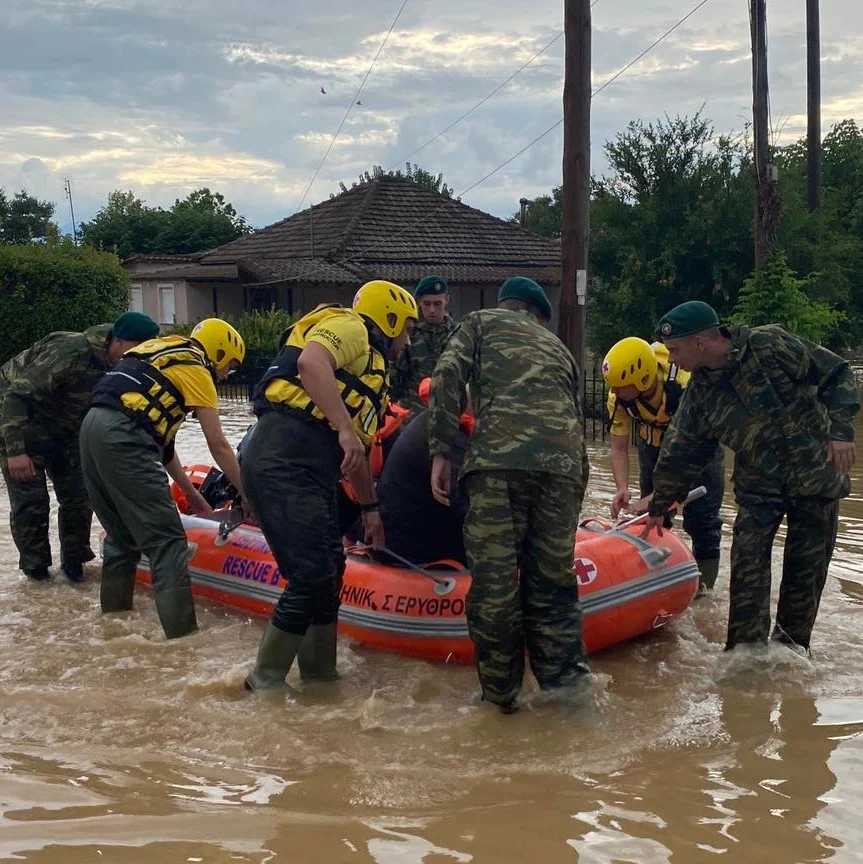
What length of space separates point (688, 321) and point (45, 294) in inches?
726

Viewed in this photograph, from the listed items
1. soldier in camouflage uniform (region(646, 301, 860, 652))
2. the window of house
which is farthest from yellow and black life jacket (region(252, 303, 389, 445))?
the window of house

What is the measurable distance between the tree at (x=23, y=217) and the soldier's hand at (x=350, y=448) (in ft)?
188

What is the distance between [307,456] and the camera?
4.56 metres

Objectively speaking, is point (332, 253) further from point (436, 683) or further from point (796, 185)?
point (436, 683)

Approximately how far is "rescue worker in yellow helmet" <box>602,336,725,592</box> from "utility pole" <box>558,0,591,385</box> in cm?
504

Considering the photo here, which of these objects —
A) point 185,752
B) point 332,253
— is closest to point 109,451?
point 185,752

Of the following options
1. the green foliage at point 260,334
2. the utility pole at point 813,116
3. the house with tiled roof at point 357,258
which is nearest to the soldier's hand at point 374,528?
the green foliage at point 260,334

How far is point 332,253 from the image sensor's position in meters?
26.2

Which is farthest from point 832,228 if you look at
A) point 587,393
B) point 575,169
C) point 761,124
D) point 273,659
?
point 273,659

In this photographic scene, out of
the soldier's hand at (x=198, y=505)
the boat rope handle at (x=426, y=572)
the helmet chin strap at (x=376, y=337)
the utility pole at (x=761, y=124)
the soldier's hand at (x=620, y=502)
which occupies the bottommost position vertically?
the boat rope handle at (x=426, y=572)

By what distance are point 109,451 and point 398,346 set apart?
1.72 meters

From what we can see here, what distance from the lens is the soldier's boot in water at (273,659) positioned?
4.60 meters

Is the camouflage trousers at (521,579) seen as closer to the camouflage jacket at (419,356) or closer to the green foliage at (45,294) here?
the camouflage jacket at (419,356)

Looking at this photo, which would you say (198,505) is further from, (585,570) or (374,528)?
(585,570)
